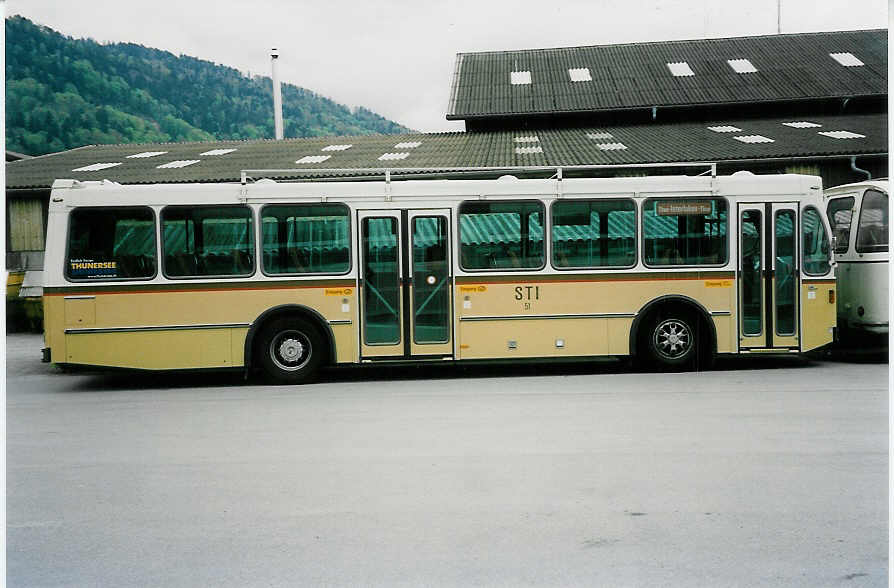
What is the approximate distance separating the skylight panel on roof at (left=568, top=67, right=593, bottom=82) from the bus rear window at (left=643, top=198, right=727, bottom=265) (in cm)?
2049

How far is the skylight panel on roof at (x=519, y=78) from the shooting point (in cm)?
3075

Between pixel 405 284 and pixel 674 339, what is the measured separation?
146 inches

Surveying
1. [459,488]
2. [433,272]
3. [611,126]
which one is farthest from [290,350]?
[611,126]

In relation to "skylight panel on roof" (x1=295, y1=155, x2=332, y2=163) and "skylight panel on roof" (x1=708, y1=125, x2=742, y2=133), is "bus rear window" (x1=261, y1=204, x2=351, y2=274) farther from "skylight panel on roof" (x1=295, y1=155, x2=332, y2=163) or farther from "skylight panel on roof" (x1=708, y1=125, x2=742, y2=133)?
"skylight panel on roof" (x1=708, y1=125, x2=742, y2=133)

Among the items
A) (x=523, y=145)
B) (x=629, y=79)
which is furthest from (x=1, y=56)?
(x=629, y=79)

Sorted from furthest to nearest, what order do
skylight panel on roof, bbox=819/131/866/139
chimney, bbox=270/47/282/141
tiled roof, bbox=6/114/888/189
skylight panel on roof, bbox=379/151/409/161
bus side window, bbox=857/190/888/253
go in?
skylight panel on roof, bbox=379/151/409/161 → skylight panel on roof, bbox=819/131/866/139 → tiled roof, bbox=6/114/888/189 → bus side window, bbox=857/190/888/253 → chimney, bbox=270/47/282/141

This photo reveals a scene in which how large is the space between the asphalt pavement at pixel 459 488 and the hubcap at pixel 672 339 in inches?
55.4

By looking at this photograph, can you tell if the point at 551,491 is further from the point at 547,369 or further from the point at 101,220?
the point at 101,220

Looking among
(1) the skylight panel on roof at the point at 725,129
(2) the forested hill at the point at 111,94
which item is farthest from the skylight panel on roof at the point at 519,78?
(2) the forested hill at the point at 111,94

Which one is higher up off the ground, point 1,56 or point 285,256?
point 1,56

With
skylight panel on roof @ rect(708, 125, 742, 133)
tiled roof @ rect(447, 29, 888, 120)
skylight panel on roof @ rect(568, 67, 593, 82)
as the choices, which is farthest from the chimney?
skylight panel on roof @ rect(568, 67, 593, 82)

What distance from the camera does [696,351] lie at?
10.9m

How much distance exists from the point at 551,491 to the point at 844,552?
69.8 inches

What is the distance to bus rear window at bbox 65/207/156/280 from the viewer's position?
408 inches
